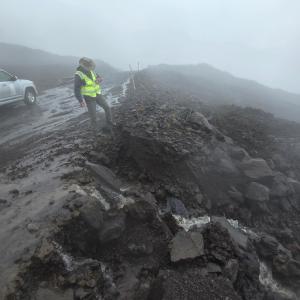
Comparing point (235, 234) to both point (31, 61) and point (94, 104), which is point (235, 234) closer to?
point (94, 104)

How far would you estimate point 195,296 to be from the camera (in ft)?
16.4

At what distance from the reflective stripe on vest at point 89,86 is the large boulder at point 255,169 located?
14.8ft

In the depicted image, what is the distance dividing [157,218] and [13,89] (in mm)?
9563

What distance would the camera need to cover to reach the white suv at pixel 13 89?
43.5 feet

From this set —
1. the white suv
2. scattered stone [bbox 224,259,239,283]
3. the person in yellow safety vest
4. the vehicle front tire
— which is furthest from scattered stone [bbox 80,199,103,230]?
the vehicle front tire

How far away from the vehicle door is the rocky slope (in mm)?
4118

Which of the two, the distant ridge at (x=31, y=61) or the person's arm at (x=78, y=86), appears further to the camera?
the distant ridge at (x=31, y=61)

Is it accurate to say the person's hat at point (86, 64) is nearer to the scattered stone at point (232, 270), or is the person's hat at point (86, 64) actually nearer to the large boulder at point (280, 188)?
the large boulder at point (280, 188)

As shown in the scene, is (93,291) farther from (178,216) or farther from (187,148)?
(187,148)

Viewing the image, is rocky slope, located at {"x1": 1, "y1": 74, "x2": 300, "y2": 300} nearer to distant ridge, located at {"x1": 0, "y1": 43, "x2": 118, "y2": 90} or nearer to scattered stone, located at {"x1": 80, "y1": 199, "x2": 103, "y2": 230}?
scattered stone, located at {"x1": 80, "y1": 199, "x2": 103, "y2": 230}

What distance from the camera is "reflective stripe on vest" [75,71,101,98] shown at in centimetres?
995

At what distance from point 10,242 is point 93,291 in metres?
1.48

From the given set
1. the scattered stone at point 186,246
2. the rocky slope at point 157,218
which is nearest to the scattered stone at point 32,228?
the rocky slope at point 157,218

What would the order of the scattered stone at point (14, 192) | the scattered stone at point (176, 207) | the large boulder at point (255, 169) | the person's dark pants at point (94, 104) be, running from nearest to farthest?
1. the scattered stone at point (14, 192)
2. the scattered stone at point (176, 207)
3. the large boulder at point (255, 169)
4. the person's dark pants at point (94, 104)
